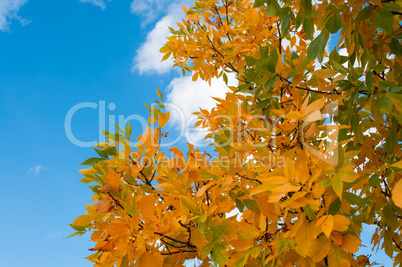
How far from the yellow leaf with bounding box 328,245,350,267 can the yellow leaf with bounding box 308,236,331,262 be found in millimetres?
45

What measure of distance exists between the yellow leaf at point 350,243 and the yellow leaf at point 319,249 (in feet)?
0.19

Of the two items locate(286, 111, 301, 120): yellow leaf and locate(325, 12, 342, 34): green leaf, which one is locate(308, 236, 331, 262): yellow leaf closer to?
locate(286, 111, 301, 120): yellow leaf

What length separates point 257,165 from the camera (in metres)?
1.64

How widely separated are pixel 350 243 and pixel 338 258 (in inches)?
2.7

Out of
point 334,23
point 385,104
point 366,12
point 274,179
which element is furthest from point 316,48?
point 274,179

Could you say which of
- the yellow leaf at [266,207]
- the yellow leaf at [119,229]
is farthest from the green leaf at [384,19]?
the yellow leaf at [119,229]

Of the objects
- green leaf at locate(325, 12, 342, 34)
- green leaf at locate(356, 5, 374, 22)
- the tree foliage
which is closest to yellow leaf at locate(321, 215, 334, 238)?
the tree foliage

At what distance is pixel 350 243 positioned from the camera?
1.13 m

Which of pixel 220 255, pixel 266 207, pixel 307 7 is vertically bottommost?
pixel 220 255

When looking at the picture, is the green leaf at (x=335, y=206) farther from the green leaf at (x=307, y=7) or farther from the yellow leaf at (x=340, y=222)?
the green leaf at (x=307, y=7)

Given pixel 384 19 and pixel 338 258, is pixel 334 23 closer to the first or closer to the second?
pixel 384 19

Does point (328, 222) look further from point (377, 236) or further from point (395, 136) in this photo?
point (377, 236)

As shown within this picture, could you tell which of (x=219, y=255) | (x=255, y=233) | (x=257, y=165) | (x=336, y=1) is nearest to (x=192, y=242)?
(x=219, y=255)

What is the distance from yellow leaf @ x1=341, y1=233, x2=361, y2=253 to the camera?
3.61 feet
